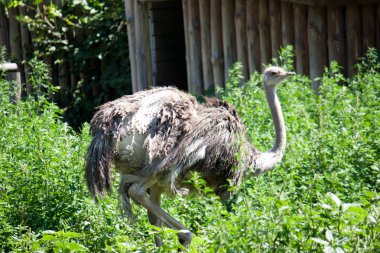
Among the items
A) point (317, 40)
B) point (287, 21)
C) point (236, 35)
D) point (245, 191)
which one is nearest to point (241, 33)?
point (236, 35)

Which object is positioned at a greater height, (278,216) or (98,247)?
(278,216)

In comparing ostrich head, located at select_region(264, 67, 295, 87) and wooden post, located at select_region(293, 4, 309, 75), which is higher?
wooden post, located at select_region(293, 4, 309, 75)

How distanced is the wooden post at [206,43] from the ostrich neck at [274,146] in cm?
395

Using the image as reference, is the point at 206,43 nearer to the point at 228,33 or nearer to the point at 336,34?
the point at 228,33

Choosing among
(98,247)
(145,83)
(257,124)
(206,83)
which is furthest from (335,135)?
(145,83)

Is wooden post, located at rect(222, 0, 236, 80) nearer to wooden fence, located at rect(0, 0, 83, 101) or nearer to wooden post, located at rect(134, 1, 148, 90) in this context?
wooden post, located at rect(134, 1, 148, 90)

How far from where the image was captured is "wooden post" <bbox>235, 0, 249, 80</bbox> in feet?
32.1

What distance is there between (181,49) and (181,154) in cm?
691

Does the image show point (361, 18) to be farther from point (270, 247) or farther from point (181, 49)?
point (270, 247)

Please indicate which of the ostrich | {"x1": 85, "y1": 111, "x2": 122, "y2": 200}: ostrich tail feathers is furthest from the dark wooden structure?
{"x1": 85, "y1": 111, "x2": 122, "y2": 200}: ostrich tail feathers

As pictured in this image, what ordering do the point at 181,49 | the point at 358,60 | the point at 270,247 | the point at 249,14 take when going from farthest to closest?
the point at 181,49 < the point at 249,14 < the point at 358,60 < the point at 270,247

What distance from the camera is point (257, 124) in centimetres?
703

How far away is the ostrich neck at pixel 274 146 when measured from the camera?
19.0ft

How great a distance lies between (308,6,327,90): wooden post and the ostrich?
11.1 ft
